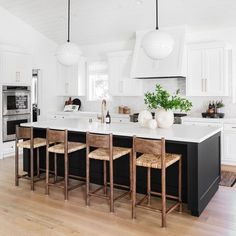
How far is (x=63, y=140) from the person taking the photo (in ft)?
11.9

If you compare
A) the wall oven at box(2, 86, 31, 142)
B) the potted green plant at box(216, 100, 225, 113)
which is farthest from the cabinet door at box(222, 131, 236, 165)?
the wall oven at box(2, 86, 31, 142)

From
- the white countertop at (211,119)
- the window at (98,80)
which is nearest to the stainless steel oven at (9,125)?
the window at (98,80)

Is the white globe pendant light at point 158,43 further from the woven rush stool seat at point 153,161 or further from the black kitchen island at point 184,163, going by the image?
the woven rush stool seat at point 153,161

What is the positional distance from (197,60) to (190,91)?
0.63m

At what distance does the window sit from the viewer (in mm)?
7297

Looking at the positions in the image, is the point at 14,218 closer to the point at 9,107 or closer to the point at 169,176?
the point at 169,176

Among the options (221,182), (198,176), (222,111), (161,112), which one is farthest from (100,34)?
(198,176)

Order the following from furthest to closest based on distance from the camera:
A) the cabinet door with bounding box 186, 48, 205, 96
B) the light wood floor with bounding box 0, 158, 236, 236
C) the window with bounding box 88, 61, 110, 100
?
the window with bounding box 88, 61, 110, 100 < the cabinet door with bounding box 186, 48, 205, 96 < the light wood floor with bounding box 0, 158, 236, 236

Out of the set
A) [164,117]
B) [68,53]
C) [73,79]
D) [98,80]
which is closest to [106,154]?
[164,117]

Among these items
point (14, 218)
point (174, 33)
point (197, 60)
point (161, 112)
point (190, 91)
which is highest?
point (174, 33)

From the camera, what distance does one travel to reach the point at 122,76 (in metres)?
6.52

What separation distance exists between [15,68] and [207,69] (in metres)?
4.04

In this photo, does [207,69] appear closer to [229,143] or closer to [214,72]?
[214,72]

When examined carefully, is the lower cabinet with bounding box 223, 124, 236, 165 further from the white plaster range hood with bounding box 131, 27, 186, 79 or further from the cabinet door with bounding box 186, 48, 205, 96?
the white plaster range hood with bounding box 131, 27, 186, 79
